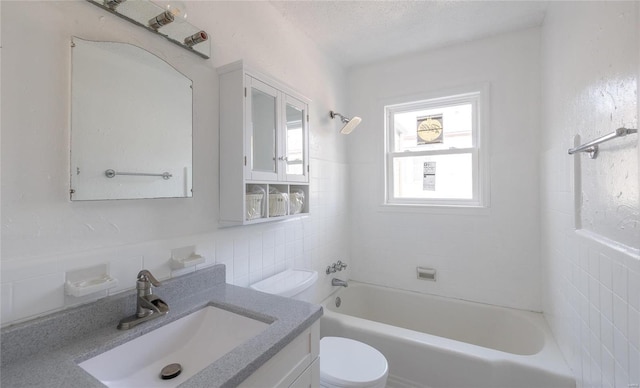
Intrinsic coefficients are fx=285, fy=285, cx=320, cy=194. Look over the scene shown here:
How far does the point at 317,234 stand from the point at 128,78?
4.97 ft

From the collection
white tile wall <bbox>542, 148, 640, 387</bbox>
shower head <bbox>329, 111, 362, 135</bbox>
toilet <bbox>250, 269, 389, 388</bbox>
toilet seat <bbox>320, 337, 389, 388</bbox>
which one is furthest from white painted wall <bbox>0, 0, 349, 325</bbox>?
white tile wall <bbox>542, 148, 640, 387</bbox>

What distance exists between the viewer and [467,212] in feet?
7.36

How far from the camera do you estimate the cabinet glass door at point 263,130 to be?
4.50ft

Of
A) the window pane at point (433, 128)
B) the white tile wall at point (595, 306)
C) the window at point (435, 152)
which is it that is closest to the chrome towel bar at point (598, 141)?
the white tile wall at point (595, 306)

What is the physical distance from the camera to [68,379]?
662mm

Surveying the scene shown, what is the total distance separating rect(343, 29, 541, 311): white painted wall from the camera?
2.07 m

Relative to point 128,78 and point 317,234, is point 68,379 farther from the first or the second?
point 317,234

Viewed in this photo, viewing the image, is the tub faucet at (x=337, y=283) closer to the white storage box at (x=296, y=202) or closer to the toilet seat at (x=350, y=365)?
the toilet seat at (x=350, y=365)

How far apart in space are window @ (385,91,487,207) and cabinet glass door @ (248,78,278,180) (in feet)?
4.52

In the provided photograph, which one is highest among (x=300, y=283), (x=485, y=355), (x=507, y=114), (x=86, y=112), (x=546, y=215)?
(x=507, y=114)

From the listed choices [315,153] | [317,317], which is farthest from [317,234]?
[317,317]

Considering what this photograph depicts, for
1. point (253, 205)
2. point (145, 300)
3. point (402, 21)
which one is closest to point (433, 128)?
point (402, 21)

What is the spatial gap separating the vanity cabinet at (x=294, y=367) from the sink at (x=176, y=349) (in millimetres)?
132

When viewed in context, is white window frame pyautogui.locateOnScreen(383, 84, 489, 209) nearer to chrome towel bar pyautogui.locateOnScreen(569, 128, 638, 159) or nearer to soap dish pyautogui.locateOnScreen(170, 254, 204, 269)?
chrome towel bar pyautogui.locateOnScreen(569, 128, 638, 159)
